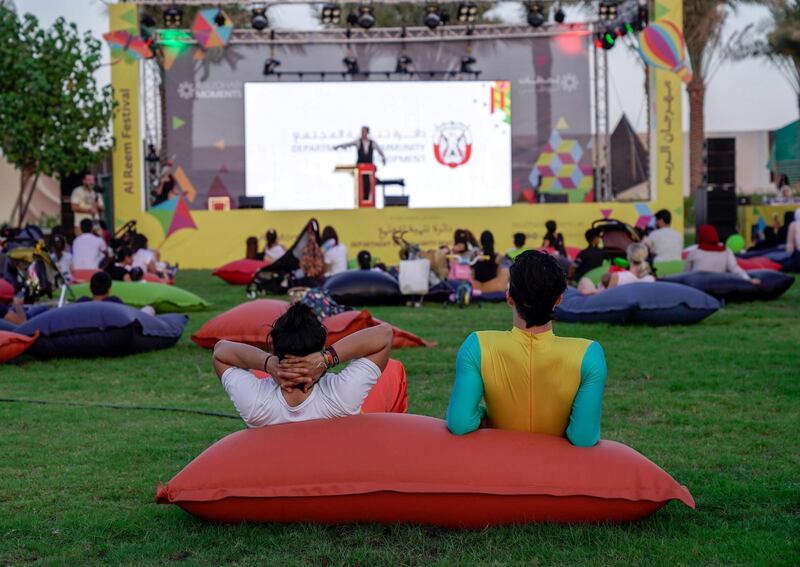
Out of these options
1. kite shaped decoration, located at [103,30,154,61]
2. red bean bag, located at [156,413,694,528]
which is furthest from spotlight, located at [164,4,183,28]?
red bean bag, located at [156,413,694,528]

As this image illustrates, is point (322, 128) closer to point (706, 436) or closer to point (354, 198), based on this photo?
point (354, 198)

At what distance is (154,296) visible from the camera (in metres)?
11.5

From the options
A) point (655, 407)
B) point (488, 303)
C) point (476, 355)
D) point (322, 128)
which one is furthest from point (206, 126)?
point (476, 355)

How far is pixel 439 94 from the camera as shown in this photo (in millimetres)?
21766

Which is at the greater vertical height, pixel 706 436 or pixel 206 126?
pixel 206 126

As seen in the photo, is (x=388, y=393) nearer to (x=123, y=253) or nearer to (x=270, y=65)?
(x=123, y=253)

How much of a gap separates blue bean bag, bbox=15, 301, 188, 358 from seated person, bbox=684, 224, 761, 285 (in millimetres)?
5763

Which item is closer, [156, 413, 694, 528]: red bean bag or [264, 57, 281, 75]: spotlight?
[156, 413, 694, 528]: red bean bag

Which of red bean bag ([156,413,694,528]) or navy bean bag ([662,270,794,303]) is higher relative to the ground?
navy bean bag ([662,270,794,303])

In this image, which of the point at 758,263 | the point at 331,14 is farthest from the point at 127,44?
the point at 758,263

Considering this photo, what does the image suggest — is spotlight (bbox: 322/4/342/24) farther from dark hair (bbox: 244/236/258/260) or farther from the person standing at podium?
dark hair (bbox: 244/236/258/260)

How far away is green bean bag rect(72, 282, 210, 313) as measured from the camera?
11250mm

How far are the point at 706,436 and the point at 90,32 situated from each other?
55.1ft

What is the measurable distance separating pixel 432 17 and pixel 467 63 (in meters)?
1.96
